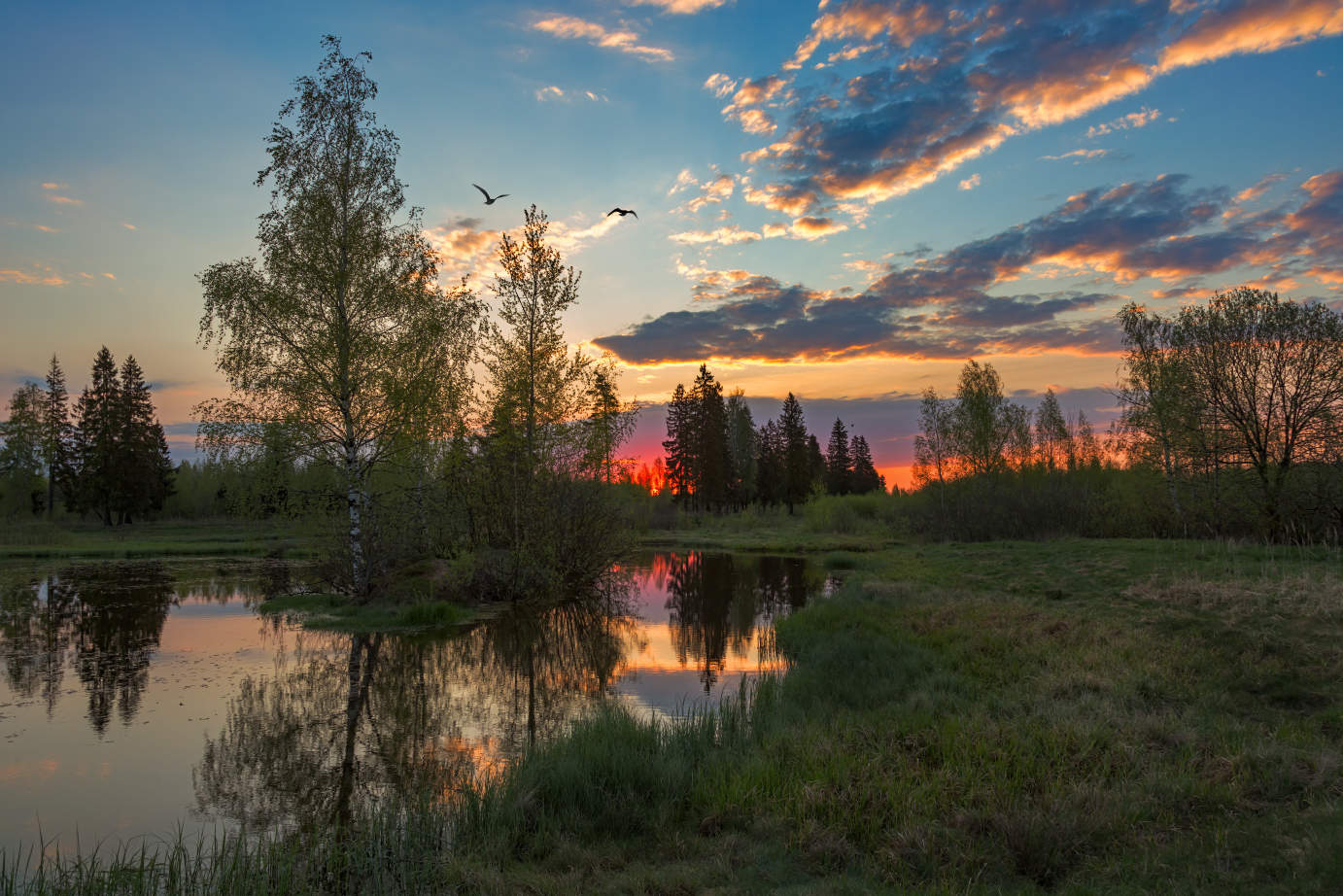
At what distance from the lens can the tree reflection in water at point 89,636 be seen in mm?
11352

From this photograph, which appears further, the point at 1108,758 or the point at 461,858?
the point at 1108,758

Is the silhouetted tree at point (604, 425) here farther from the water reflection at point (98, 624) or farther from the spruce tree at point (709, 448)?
the spruce tree at point (709, 448)

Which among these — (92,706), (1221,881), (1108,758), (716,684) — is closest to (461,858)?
(1221,881)

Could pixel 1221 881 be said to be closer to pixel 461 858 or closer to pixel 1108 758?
pixel 1108 758

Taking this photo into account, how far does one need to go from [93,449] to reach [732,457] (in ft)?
201

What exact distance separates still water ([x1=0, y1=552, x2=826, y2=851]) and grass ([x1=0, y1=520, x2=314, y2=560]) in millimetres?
14876

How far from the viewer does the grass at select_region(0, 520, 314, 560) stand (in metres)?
36.9

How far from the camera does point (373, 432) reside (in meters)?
19.1

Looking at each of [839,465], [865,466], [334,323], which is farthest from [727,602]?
[865,466]

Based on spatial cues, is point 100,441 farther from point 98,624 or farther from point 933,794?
point 933,794

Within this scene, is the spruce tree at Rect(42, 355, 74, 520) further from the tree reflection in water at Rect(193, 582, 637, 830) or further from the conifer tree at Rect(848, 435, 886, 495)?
the conifer tree at Rect(848, 435, 886, 495)

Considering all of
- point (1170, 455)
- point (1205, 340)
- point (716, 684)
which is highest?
point (1205, 340)

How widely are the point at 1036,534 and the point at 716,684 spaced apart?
3096cm

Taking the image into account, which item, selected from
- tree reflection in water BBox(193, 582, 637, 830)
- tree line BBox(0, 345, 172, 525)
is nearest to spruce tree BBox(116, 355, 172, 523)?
tree line BBox(0, 345, 172, 525)
